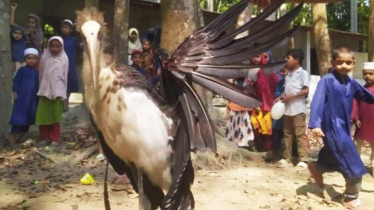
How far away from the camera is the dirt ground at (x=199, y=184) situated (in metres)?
4.22

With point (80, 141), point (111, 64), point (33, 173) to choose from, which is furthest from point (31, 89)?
point (111, 64)

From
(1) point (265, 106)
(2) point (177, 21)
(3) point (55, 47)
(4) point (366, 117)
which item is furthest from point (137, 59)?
(4) point (366, 117)

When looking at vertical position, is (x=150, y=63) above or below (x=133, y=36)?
below

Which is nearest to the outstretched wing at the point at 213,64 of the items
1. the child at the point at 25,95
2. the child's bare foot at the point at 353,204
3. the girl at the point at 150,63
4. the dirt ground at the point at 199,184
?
the dirt ground at the point at 199,184

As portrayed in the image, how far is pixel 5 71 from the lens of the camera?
647 centimetres

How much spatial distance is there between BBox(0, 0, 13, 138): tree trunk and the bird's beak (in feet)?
13.8

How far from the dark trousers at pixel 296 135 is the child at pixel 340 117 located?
119 cm

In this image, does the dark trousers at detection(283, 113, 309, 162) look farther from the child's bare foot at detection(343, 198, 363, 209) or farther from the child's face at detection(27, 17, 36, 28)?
the child's face at detection(27, 17, 36, 28)

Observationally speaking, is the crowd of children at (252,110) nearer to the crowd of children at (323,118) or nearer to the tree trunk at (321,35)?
the crowd of children at (323,118)

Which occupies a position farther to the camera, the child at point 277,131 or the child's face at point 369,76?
the child at point 277,131

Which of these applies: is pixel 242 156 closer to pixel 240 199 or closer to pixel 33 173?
pixel 240 199

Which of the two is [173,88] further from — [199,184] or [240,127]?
[240,127]

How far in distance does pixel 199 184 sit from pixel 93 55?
7.68 feet

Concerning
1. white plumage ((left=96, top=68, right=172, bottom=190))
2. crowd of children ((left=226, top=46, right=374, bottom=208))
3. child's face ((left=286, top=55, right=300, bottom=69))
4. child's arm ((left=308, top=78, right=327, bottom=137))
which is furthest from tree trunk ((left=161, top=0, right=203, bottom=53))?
white plumage ((left=96, top=68, right=172, bottom=190))
